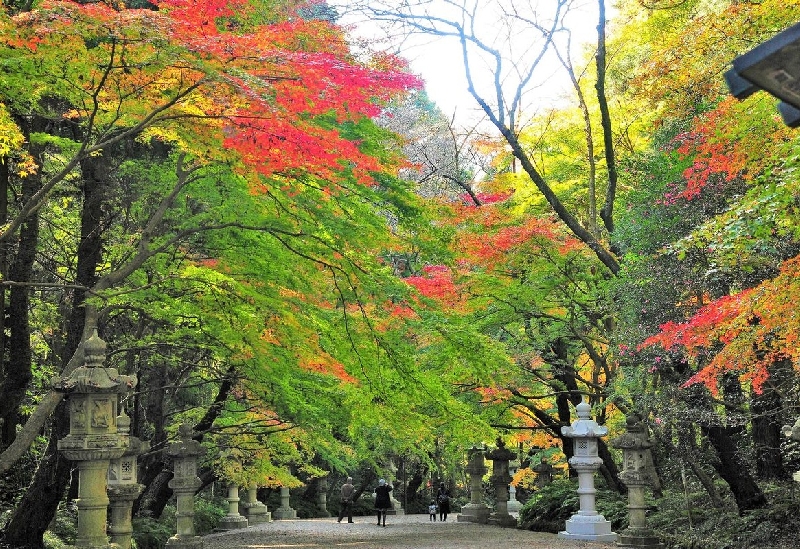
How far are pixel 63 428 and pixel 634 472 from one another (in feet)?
31.5

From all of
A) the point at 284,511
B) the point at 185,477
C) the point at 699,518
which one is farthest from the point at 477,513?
the point at 284,511

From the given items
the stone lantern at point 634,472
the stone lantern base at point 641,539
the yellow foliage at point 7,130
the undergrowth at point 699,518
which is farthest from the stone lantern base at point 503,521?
the yellow foliage at point 7,130

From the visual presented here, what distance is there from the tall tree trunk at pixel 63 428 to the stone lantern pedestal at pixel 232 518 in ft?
38.1

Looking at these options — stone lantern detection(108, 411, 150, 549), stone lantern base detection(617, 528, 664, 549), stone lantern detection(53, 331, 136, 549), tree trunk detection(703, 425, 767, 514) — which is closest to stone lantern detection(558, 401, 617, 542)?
stone lantern base detection(617, 528, 664, 549)

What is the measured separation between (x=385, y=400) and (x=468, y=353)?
1491 mm

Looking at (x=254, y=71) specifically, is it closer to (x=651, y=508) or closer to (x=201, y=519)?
(x=651, y=508)

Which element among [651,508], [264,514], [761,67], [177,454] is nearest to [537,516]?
[651,508]

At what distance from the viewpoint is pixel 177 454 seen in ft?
49.9

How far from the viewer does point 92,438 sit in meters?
10.2

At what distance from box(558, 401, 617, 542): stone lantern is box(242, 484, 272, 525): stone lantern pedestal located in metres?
13.3

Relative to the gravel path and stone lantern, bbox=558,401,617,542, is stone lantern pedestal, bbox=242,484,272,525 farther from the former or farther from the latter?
stone lantern, bbox=558,401,617,542

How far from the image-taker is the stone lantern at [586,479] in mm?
15867

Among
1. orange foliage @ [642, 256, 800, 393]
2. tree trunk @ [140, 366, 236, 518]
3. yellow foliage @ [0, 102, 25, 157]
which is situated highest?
yellow foliage @ [0, 102, 25, 157]

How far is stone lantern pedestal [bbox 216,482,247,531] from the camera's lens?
24.0 metres
